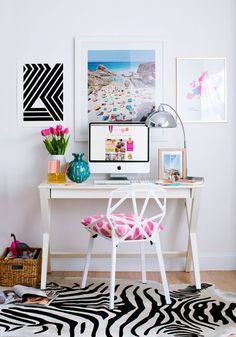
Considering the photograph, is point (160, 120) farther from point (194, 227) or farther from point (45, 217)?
point (45, 217)

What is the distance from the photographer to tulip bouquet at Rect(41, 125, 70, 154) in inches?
151

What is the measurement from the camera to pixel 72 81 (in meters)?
4.05

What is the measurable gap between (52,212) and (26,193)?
0.82 ft

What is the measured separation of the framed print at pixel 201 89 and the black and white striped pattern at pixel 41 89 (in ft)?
3.08

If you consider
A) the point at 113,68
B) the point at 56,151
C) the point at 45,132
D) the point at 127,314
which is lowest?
the point at 127,314

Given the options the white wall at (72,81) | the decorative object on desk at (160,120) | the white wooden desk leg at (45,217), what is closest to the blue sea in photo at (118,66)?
the white wall at (72,81)

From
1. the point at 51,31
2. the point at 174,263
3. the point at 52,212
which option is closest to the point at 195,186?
the point at 174,263

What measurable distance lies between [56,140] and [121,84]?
674mm

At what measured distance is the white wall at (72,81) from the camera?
4.03 m

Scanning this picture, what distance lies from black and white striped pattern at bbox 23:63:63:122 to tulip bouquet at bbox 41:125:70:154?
209 mm

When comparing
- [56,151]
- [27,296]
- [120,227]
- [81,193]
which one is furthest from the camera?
[56,151]

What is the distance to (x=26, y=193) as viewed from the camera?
4.10 m

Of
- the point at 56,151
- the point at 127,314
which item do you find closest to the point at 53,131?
the point at 56,151

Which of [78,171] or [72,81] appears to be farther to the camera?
[72,81]
